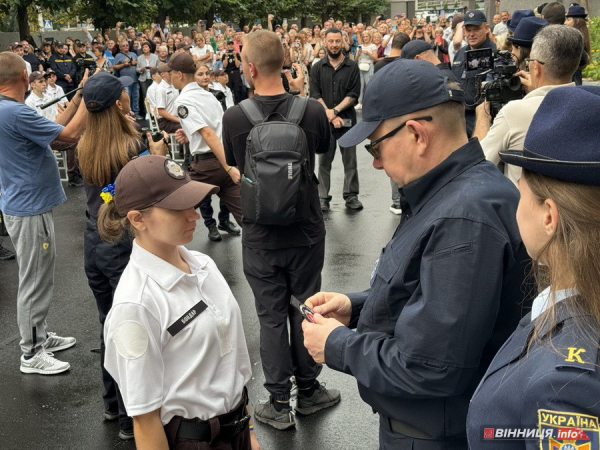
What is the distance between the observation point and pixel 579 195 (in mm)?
1624

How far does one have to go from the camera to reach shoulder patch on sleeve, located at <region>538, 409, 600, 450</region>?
4.89ft

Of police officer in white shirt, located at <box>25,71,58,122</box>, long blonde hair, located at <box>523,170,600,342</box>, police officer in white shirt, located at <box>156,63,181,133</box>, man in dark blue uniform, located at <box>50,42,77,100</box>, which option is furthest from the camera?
man in dark blue uniform, located at <box>50,42,77,100</box>

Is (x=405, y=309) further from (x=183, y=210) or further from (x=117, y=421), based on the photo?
(x=117, y=421)

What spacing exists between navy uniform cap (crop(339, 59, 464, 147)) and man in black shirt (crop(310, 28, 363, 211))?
714cm

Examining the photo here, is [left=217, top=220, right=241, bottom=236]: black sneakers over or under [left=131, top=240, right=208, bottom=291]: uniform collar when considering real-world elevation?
under

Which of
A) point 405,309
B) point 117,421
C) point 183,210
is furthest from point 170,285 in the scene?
point 117,421

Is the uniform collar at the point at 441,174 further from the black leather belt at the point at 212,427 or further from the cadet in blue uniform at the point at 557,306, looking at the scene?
the black leather belt at the point at 212,427

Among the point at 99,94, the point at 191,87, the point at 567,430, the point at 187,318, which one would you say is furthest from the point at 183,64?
the point at 567,430

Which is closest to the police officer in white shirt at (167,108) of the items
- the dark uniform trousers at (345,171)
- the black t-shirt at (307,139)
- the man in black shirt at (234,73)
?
the dark uniform trousers at (345,171)

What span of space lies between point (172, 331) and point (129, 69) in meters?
19.5

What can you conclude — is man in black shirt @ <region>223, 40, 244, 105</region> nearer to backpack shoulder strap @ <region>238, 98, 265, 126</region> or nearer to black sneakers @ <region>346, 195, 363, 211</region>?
black sneakers @ <region>346, 195, 363, 211</region>

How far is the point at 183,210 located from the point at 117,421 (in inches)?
104

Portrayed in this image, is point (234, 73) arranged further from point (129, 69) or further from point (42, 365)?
point (42, 365)

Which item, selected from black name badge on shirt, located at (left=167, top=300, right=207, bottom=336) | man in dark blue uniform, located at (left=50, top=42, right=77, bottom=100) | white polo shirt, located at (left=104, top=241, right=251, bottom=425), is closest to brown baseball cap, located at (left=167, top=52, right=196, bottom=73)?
white polo shirt, located at (left=104, top=241, right=251, bottom=425)
